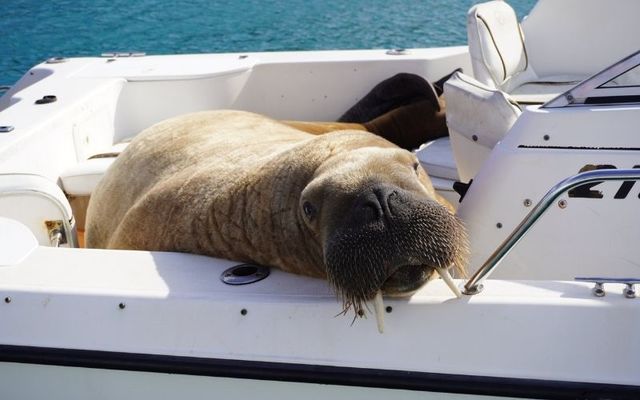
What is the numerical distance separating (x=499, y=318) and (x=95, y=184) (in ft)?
7.82

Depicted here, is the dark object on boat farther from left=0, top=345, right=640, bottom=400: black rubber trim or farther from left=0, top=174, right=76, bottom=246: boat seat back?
left=0, top=345, right=640, bottom=400: black rubber trim

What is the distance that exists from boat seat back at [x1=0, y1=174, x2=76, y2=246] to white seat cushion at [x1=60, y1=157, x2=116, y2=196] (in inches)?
22.5

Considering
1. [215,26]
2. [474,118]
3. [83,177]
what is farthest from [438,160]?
[215,26]

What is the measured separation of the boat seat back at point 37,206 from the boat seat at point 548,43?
200 cm

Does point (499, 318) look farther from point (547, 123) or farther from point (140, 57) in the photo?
point (140, 57)

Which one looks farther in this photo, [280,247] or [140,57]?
[140,57]

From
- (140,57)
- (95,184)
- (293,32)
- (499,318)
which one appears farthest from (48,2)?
(499,318)

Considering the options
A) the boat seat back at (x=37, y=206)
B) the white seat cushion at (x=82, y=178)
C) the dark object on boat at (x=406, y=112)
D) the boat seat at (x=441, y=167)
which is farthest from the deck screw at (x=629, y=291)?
the white seat cushion at (x=82, y=178)

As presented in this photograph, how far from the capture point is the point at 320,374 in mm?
1924

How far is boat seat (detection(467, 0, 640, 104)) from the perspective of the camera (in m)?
3.80

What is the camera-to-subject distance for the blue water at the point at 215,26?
12.7 meters

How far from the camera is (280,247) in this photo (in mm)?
2324

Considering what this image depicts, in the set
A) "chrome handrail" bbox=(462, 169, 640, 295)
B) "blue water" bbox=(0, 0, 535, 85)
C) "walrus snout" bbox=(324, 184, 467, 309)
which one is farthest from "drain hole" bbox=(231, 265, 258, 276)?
"blue water" bbox=(0, 0, 535, 85)

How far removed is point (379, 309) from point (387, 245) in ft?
0.52
